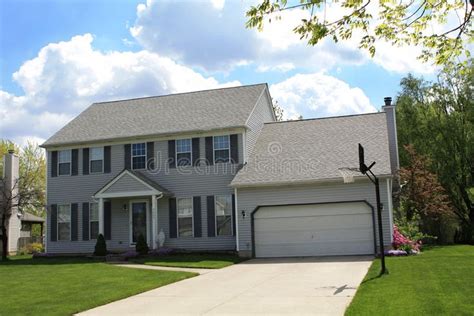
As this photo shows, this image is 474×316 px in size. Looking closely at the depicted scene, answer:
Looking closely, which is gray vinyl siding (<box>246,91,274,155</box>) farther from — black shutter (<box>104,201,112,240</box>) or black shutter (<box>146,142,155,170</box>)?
black shutter (<box>104,201,112,240</box>)

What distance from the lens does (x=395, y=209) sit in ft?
80.9

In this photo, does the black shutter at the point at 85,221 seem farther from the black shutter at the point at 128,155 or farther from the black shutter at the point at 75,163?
the black shutter at the point at 128,155

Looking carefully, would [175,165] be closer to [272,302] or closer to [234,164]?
[234,164]

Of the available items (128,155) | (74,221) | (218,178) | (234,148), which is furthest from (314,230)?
(74,221)

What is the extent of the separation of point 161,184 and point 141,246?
3.25m

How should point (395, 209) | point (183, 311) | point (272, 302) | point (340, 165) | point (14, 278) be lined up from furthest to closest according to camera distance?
point (395, 209) → point (340, 165) → point (14, 278) → point (272, 302) → point (183, 311)

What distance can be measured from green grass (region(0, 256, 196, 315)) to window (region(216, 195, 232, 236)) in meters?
6.00

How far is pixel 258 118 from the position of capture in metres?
26.0

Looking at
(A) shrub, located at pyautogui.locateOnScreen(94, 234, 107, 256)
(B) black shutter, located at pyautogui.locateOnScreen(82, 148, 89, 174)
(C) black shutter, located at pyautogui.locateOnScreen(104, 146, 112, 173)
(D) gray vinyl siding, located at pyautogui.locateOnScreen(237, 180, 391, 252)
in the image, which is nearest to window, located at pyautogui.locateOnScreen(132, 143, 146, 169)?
(C) black shutter, located at pyautogui.locateOnScreen(104, 146, 112, 173)

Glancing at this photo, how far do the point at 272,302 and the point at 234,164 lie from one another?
13275mm

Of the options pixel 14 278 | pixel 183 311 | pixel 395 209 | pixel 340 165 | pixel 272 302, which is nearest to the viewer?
pixel 183 311

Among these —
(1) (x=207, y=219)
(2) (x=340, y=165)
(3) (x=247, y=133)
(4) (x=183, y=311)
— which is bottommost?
(4) (x=183, y=311)

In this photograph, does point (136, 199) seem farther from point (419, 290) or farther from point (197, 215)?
point (419, 290)

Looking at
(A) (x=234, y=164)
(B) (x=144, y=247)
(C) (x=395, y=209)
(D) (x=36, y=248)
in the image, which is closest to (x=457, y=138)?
(C) (x=395, y=209)
